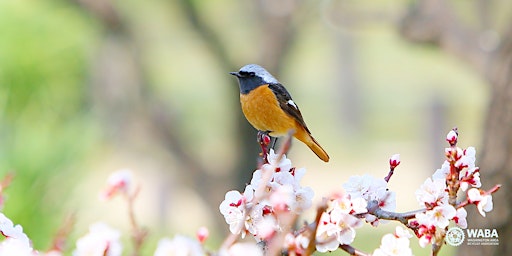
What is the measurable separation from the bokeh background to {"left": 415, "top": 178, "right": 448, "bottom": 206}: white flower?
1128mm

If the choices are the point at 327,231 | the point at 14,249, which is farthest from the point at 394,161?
the point at 14,249

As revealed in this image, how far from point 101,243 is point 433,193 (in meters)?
0.42

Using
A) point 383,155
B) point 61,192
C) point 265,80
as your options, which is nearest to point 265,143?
point 265,80

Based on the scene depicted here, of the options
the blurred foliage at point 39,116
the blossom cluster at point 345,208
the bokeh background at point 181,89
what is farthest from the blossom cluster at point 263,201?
the blurred foliage at point 39,116

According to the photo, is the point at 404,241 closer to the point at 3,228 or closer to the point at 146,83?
the point at 3,228

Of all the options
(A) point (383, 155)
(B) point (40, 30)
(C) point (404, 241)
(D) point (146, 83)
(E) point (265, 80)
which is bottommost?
(C) point (404, 241)

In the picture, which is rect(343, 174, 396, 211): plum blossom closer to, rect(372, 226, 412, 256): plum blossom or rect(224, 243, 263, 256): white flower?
rect(372, 226, 412, 256): plum blossom

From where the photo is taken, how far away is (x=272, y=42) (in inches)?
197

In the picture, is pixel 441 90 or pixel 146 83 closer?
pixel 146 83

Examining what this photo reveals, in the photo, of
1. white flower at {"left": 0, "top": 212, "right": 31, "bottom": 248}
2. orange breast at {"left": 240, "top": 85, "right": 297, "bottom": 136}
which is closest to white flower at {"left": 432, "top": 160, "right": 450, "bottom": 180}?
white flower at {"left": 0, "top": 212, "right": 31, "bottom": 248}

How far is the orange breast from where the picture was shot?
1585mm

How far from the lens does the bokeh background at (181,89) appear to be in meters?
2.40

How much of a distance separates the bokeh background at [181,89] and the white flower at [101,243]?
1153 millimetres

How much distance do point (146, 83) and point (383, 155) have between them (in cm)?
758
